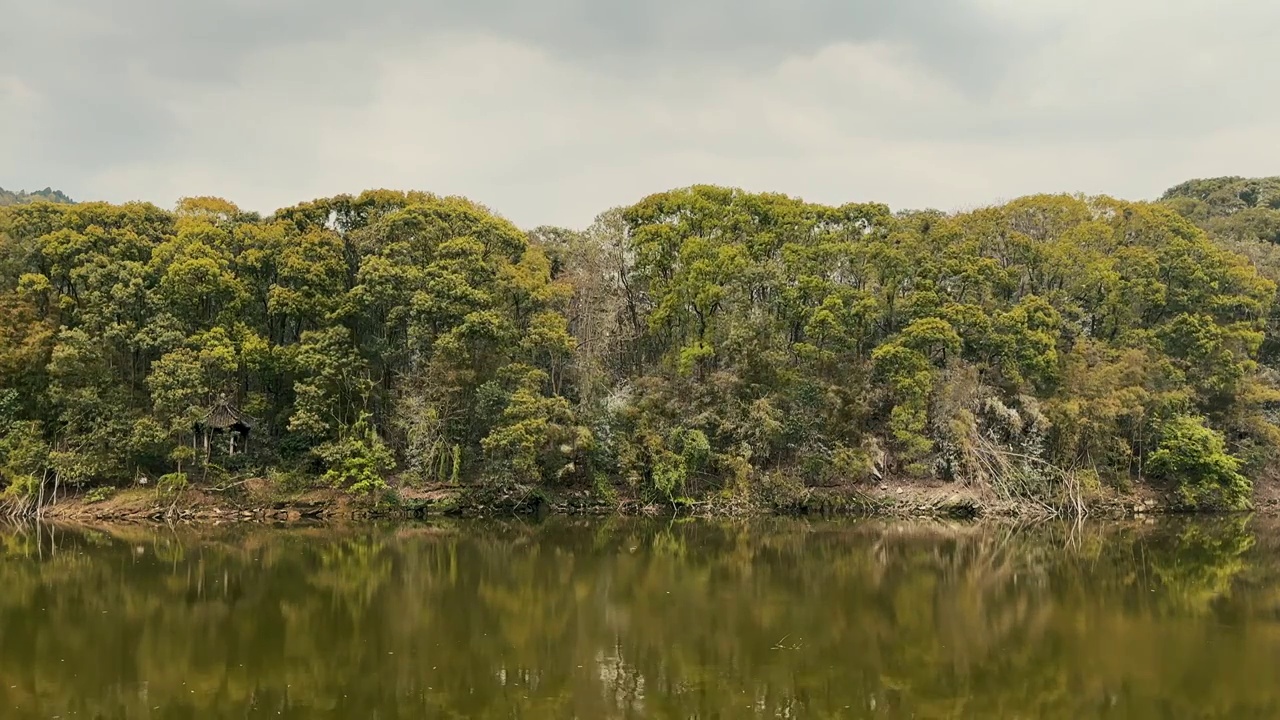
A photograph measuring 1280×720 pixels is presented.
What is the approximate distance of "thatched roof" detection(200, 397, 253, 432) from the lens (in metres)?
31.2

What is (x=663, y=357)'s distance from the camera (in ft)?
120

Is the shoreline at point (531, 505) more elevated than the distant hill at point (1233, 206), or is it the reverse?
the distant hill at point (1233, 206)

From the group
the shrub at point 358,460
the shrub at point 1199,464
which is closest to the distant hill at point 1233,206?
the shrub at point 1199,464

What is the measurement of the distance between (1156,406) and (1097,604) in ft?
65.4

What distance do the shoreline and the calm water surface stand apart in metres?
5.33

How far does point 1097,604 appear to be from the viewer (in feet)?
53.4

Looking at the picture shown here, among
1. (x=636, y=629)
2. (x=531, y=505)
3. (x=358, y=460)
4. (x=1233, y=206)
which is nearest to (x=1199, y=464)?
(x=531, y=505)

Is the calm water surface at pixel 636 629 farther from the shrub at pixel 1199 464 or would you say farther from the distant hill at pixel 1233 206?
the distant hill at pixel 1233 206

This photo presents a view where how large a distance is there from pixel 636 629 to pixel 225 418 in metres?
24.2

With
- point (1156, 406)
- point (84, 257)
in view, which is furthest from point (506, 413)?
point (1156, 406)

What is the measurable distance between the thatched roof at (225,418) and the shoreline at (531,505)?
8.46ft

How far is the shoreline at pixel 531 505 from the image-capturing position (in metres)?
30.1

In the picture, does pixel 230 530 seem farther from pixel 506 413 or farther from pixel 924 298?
pixel 924 298

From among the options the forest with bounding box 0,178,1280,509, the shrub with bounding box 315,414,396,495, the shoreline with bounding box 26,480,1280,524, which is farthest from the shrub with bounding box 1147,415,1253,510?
the shrub with bounding box 315,414,396,495
